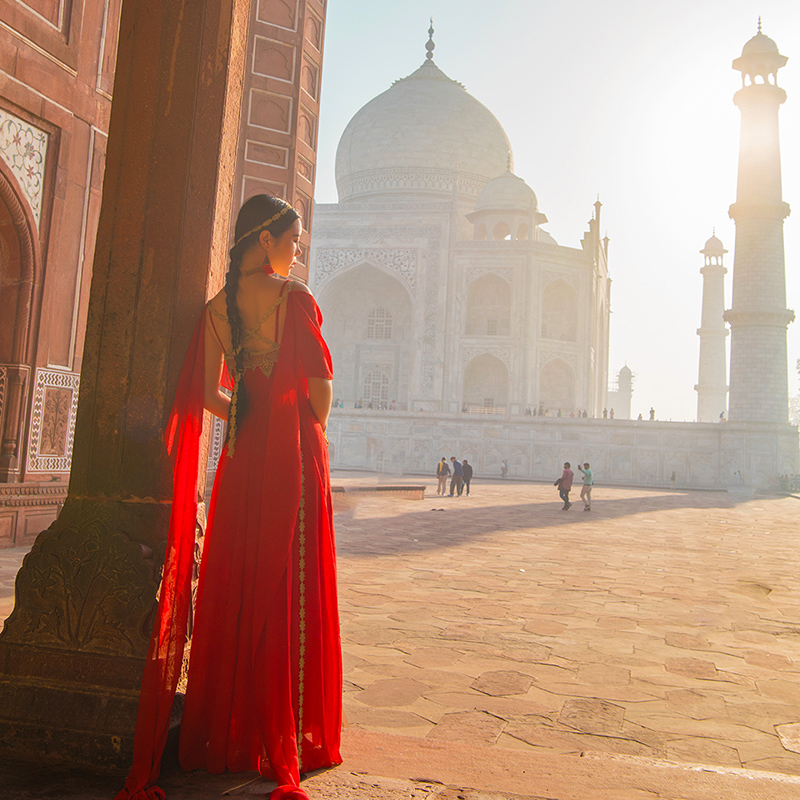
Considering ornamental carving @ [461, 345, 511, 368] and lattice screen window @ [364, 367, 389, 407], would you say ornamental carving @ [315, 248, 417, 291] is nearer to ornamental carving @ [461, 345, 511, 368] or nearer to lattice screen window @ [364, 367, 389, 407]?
ornamental carving @ [461, 345, 511, 368]

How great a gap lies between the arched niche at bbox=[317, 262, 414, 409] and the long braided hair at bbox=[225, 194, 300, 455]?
2436 centimetres

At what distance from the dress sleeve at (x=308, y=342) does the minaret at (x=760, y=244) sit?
60.7ft

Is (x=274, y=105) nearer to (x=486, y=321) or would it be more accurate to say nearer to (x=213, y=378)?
(x=213, y=378)

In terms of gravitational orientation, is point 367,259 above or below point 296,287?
above

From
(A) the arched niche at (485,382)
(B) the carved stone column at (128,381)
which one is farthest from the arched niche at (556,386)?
(B) the carved stone column at (128,381)

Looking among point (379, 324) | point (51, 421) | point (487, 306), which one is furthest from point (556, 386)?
point (51, 421)

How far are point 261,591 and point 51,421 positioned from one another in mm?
4424

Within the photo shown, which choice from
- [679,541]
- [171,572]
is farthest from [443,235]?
[171,572]

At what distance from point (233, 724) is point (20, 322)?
437 centimetres

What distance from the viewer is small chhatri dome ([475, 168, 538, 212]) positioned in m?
25.6

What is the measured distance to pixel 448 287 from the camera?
24.7m

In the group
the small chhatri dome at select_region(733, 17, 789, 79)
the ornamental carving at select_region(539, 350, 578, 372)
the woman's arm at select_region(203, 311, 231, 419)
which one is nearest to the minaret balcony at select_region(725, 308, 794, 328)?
the small chhatri dome at select_region(733, 17, 789, 79)

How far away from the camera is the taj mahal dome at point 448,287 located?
24609 millimetres

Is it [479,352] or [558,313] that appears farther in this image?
[558,313]
